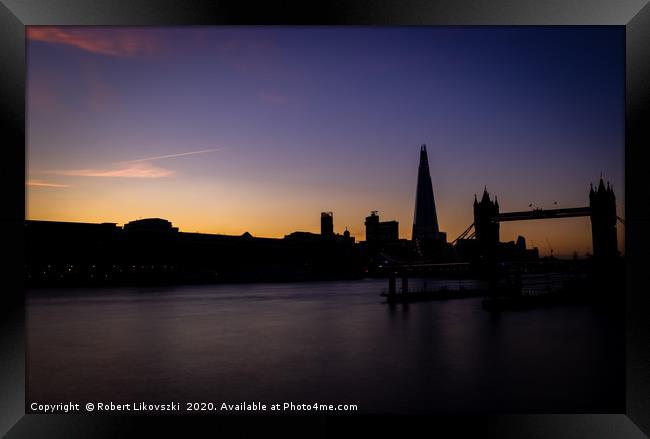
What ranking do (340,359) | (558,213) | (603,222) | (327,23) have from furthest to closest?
(603,222) → (558,213) → (340,359) → (327,23)

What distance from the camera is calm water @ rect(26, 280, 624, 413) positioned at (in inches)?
551

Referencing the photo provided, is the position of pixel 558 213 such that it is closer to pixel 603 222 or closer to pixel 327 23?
pixel 603 222

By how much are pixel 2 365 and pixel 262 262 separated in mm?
91333

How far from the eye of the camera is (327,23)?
6.31 metres

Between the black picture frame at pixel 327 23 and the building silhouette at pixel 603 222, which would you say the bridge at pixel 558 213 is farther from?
the black picture frame at pixel 327 23

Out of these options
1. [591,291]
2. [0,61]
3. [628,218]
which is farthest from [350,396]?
[591,291]

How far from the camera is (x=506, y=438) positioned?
6086 millimetres

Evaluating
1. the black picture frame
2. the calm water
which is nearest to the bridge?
the calm water

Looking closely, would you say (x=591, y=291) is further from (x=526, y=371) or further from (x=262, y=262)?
(x=262, y=262)

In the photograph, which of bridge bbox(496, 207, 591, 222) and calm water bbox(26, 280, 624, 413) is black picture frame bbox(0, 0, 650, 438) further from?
bridge bbox(496, 207, 591, 222)

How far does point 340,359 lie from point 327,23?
52.6 ft

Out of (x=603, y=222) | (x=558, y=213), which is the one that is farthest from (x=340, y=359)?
(x=603, y=222)

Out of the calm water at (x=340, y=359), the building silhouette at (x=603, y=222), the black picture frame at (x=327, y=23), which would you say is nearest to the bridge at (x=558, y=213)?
the building silhouette at (x=603, y=222)

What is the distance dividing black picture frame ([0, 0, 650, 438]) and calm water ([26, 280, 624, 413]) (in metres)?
6.67
